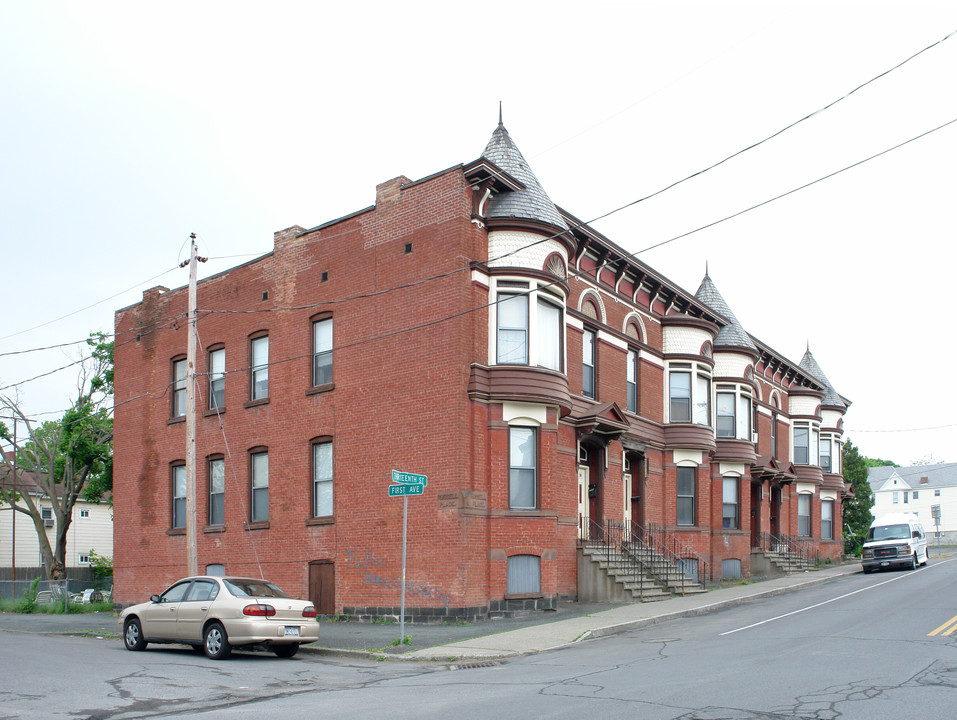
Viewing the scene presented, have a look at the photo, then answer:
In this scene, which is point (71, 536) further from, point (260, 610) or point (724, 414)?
point (260, 610)

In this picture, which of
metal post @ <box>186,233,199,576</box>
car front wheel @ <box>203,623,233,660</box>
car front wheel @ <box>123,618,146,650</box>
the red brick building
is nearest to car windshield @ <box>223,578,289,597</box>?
car front wheel @ <box>203,623,233,660</box>

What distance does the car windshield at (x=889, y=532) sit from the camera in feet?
121

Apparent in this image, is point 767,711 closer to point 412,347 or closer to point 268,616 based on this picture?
point 268,616

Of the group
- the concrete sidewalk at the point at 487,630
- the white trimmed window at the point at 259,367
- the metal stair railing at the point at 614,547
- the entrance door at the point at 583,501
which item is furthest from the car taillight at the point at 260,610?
the white trimmed window at the point at 259,367

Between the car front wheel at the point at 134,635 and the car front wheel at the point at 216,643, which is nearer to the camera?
the car front wheel at the point at 216,643

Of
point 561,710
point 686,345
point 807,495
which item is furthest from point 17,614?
point 807,495

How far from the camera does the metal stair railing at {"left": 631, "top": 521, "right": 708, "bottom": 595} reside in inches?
1051

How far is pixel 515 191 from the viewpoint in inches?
884

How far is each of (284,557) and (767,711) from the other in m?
17.6

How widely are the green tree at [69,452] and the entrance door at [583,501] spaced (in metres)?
24.6

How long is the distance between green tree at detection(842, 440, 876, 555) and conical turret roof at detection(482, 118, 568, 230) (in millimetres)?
36330

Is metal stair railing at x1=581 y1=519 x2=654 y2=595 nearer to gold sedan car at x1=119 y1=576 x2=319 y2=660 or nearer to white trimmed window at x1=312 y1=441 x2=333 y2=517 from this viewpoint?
white trimmed window at x1=312 y1=441 x2=333 y2=517

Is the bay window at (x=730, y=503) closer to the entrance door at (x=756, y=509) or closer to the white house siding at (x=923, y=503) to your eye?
the entrance door at (x=756, y=509)

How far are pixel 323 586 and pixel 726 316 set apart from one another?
18940mm
